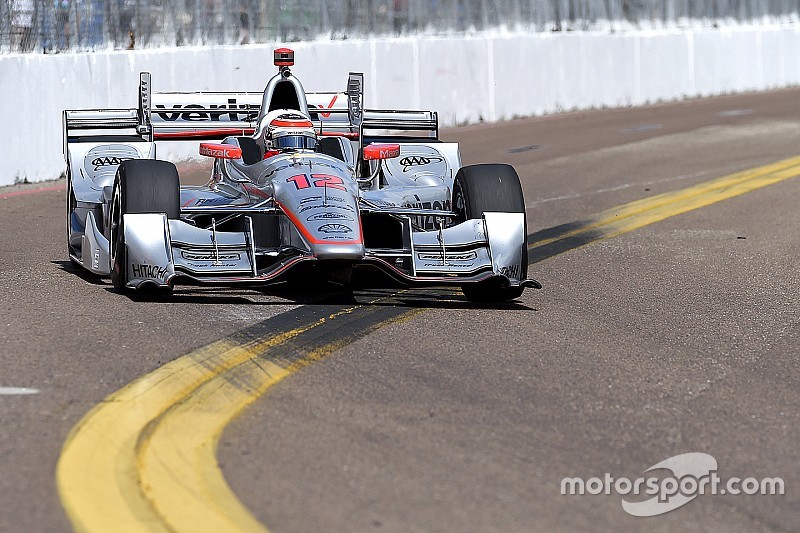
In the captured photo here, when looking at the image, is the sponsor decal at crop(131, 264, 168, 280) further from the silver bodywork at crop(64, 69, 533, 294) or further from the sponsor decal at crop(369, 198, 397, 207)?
the sponsor decal at crop(369, 198, 397, 207)

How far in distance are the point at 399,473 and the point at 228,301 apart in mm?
3290

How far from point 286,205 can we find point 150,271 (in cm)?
90

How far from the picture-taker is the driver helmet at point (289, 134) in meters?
8.92

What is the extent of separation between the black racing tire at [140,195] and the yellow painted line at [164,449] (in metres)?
1.50

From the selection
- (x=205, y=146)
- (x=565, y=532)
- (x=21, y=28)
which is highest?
(x=21, y=28)

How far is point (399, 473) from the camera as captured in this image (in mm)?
4727

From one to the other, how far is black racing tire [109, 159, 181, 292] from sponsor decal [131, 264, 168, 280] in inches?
4.3

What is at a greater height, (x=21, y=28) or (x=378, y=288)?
(x=21, y=28)

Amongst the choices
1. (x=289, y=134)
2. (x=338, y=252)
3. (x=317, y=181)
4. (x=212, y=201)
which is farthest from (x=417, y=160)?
(x=338, y=252)

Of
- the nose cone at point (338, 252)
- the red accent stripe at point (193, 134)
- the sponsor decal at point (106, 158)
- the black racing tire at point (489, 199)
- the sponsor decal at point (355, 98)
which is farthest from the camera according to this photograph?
the red accent stripe at point (193, 134)

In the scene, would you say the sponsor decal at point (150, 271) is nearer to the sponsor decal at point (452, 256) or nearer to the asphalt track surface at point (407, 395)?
the asphalt track surface at point (407, 395)

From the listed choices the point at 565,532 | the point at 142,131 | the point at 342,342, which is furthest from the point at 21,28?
the point at 565,532

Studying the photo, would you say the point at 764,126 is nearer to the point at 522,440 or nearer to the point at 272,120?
the point at 272,120

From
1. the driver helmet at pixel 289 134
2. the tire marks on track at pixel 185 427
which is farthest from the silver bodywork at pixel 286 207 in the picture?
the tire marks on track at pixel 185 427
